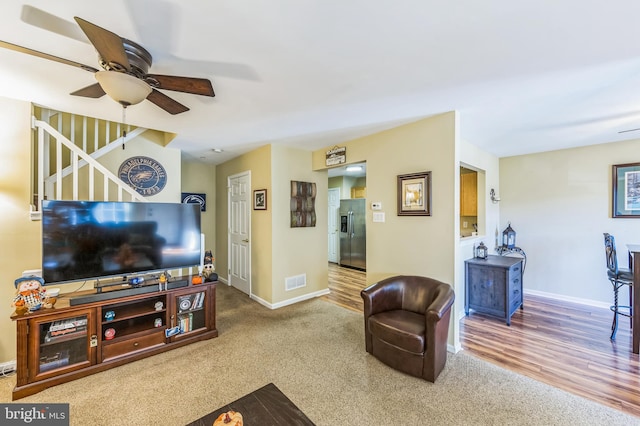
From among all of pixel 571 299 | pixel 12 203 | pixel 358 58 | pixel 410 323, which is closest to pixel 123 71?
pixel 358 58

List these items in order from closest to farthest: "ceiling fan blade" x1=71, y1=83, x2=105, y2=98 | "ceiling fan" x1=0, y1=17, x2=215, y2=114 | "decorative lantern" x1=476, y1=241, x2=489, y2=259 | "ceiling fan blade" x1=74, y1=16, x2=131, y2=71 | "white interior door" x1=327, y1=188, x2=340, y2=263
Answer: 1. "ceiling fan blade" x1=74, y1=16, x2=131, y2=71
2. "ceiling fan" x1=0, y1=17, x2=215, y2=114
3. "ceiling fan blade" x1=71, y1=83, x2=105, y2=98
4. "decorative lantern" x1=476, y1=241, x2=489, y2=259
5. "white interior door" x1=327, y1=188, x2=340, y2=263

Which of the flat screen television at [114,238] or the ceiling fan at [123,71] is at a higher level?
the ceiling fan at [123,71]

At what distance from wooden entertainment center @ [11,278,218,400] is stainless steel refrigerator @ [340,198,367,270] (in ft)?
12.7

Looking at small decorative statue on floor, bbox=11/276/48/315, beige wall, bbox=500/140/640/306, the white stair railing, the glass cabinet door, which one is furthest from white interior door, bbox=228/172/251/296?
beige wall, bbox=500/140/640/306

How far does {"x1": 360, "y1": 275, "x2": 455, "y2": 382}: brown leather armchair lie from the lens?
2088 mm

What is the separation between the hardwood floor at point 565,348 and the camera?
2049 millimetres

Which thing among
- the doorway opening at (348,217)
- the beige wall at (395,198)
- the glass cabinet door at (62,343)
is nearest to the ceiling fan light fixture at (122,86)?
the glass cabinet door at (62,343)

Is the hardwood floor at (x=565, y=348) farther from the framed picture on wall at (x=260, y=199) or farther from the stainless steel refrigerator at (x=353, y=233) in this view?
the stainless steel refrigerator at (x=353, y=233)

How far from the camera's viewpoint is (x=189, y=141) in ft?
11.8

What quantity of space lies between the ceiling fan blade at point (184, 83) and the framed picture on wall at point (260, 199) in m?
2.23

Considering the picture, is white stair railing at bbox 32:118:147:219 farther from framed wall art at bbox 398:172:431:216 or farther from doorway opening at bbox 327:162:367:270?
doorway opening at bbox 327:162:367:270

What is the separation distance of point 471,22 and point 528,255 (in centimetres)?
448

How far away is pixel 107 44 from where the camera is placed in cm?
125

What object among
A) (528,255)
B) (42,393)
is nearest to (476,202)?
(528,255)
